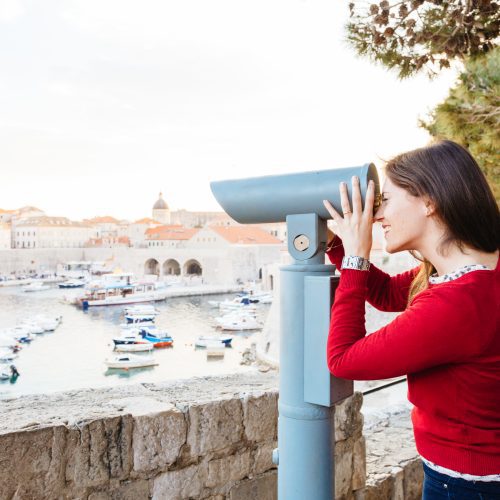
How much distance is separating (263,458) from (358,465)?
1.20ft

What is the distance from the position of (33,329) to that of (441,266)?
27.6 m

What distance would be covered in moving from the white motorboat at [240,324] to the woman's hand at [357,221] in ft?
87.2

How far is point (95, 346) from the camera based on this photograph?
25078 mm

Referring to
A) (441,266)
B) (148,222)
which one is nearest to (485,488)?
(441,266)

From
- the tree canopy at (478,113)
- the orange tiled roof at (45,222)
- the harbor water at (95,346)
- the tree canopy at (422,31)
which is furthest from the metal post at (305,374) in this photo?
the orange tiled roof at (45,222)

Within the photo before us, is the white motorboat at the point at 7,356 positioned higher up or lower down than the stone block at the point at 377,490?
lower down

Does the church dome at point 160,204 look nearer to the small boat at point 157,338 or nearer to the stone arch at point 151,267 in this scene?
the stone arch at point 151,267

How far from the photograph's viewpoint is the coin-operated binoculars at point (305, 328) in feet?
2.75

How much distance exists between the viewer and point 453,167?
79cm

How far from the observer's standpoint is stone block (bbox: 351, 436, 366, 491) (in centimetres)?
161

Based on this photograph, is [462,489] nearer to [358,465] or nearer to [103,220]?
[358,465]

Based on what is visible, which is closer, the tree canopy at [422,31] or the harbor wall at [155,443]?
the harbor wall at [155,443]

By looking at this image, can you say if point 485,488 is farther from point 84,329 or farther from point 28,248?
point 28,248

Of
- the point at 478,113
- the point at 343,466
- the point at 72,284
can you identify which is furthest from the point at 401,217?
the point at 72,284
